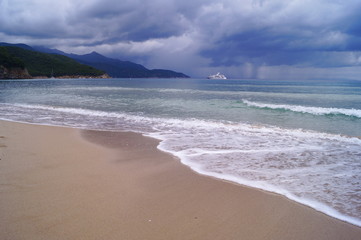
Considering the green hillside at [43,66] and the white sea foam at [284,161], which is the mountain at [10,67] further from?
the white sea foam at [284,161]

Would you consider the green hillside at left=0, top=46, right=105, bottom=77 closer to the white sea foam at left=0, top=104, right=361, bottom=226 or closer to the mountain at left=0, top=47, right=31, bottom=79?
the mountain at left=0, top=47, right=31, bottom=79

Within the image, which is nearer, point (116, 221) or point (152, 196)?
point (116, 221)

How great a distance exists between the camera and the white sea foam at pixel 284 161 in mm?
4254

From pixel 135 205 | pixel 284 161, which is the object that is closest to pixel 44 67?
pixel 284 161

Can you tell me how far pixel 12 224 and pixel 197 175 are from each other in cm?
326

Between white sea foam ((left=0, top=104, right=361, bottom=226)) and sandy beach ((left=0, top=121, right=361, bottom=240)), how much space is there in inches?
16.6

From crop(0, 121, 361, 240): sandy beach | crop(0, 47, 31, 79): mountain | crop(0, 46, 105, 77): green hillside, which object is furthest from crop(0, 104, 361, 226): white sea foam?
crop(0, 46, 105, 77): green hillside

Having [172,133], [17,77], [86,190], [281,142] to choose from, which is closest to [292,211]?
[86,190]

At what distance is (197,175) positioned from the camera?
5.16m

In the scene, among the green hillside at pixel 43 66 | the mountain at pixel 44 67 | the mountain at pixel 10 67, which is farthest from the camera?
the green hillside at pixel 43 66

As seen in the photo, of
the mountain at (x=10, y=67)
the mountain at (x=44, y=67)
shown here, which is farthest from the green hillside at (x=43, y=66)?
the mountain at (x=10, y=67)

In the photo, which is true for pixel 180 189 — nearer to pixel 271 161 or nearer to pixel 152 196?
pixel 152 196

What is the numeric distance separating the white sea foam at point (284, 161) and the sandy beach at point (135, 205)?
423 millimetres

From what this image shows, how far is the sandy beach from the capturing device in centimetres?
304
